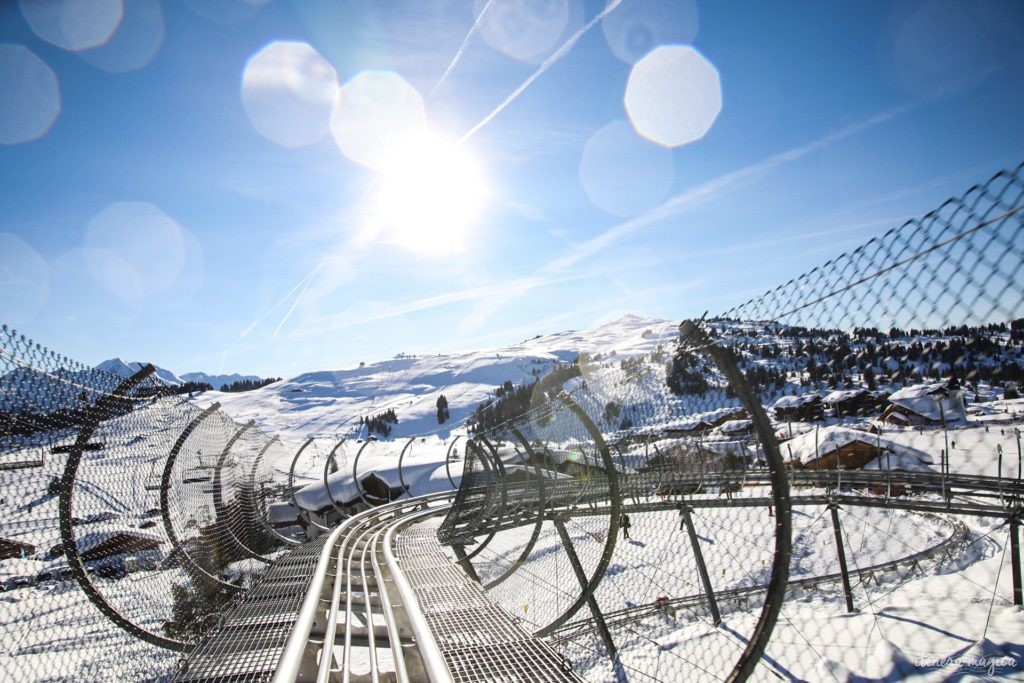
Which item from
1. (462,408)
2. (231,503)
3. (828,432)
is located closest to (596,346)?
(462,408)

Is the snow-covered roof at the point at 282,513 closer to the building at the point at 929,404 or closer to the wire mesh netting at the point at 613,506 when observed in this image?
the wire mesh netting at the point at 613,506

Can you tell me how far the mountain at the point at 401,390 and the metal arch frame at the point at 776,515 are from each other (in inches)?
2937

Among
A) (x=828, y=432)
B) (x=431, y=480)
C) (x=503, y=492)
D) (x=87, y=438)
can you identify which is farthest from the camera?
(x=431, y=480)

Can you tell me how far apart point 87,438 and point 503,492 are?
4211 millimetres

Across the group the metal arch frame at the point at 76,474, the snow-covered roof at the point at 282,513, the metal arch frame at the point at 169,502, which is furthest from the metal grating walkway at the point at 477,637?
the snow-covered roof at the point at 282,513

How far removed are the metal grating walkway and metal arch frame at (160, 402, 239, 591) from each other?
14.4ft

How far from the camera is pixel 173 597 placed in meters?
8.03

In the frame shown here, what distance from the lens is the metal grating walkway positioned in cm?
214

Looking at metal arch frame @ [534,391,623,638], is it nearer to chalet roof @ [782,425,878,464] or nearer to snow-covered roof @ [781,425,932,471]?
snow-covered roof @ [781,425,932,471]

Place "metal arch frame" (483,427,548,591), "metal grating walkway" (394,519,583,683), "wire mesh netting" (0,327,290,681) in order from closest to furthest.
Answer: "metal grating walkway" (394,519,583,683) → "wire mesh netting" (0,327,290,681) → "metal arch frame" (483,427,548,591)

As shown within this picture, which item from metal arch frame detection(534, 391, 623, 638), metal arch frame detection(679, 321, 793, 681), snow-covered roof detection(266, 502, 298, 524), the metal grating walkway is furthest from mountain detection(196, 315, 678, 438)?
metal arch frame detection(679, 321, 793, 681)

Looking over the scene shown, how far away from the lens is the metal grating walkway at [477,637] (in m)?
2.14

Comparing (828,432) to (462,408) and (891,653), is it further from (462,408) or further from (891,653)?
(462,408)

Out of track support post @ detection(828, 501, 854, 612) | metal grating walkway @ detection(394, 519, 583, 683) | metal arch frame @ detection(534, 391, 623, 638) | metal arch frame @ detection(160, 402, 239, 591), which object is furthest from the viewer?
track support post @ detection(828, 501, 854, 612)
